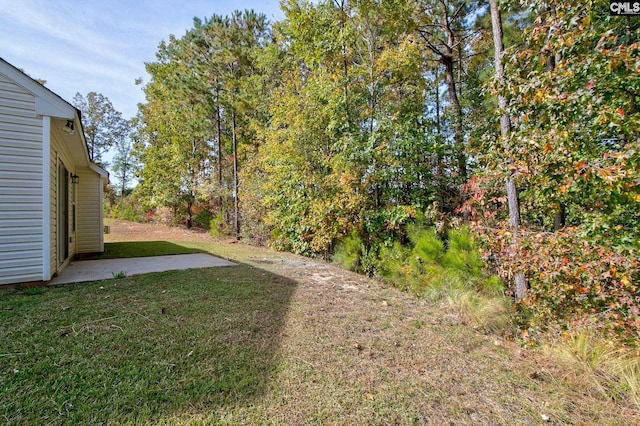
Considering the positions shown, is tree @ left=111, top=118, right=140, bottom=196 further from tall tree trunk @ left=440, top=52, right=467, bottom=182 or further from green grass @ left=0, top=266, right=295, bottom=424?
tall tree trunk @ left=440, top=52, right=467, bottom=182

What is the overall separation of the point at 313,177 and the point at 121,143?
27551 millimetres

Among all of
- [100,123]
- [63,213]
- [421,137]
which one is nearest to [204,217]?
[63,213]

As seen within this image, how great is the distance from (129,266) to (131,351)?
14.0ft

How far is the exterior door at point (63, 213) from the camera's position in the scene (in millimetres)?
5662

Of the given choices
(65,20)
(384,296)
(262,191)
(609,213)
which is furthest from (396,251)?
(65,20)

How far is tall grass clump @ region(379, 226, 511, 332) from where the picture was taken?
4000 millimetres

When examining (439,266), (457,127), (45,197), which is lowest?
(439,266)

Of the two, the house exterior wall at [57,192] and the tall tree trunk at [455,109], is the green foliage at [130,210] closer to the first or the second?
the house exterior wall at [57,192]

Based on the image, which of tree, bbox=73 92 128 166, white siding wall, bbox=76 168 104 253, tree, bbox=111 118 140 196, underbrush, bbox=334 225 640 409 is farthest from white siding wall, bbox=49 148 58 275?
tree, bbox=73 92 128 166

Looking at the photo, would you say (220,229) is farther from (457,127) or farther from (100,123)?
(100,123)

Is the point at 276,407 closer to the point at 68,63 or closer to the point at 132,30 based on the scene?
the point at 132,30

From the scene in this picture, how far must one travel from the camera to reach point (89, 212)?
836cm

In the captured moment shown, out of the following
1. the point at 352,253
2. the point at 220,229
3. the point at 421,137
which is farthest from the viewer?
the point at 220,229

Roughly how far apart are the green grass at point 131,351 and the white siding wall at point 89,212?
4581 millimetres
